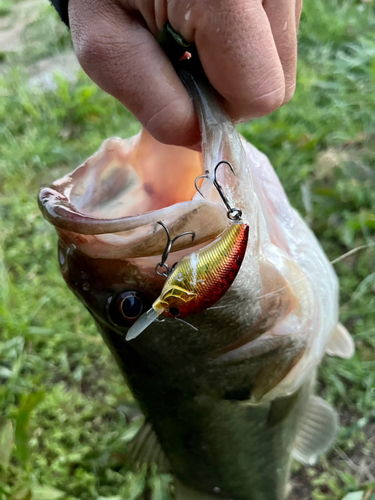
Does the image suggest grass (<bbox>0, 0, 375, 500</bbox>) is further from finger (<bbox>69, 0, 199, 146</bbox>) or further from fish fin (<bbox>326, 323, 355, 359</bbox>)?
finger (<bbox>69, 0, 199, 146</bbox>)

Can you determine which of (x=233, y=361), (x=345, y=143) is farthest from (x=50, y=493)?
(x=345, y=143)

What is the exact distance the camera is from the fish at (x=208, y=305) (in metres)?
1.14

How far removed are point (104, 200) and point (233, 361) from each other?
661 mm

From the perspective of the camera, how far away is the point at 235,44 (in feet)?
3.31

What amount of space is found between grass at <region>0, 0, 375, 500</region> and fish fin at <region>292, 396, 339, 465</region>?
8.8 inches

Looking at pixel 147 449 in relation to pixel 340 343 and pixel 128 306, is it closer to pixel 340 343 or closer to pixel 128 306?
pixel 128 306

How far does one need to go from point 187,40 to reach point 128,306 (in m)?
0.69

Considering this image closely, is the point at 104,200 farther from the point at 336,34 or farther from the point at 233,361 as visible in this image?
the point at 336,34

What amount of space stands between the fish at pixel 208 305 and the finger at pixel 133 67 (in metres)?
0.07

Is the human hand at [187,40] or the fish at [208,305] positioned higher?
the human hand at [187,40]

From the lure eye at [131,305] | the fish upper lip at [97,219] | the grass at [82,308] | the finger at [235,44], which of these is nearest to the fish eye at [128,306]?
the lure eye at [131,305]

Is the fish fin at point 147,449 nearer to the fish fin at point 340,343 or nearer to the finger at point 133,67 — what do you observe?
the fish fin at point 340,343

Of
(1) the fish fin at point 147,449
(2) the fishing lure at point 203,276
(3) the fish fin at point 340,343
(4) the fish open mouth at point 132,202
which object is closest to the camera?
(2) the fishing lure at point 203,276

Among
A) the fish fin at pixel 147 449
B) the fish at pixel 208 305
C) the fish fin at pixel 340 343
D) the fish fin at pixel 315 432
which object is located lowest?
the fish fin at pixel 315 432
